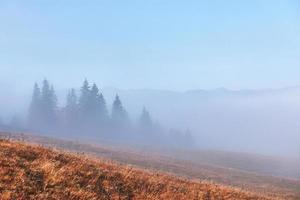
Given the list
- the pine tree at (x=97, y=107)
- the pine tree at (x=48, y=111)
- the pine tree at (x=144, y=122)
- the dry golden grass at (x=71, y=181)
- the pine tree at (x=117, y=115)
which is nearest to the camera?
the dry golden grass at (x=71, y=181)

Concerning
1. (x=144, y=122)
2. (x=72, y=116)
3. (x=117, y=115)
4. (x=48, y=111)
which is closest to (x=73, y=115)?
(x=72, y=116)

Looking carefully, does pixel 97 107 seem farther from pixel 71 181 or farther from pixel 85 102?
pixel 71 181

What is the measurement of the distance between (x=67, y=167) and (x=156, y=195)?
274 centimetres

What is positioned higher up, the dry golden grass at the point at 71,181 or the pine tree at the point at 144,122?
the pine tree at the point at 144,122

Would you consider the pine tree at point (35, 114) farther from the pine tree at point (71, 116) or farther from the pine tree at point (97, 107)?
the pine tree at point (97, 107)

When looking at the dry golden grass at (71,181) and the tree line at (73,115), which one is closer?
the dry golden grass at (71,181)

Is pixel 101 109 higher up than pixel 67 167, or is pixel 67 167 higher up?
pixel 101 109

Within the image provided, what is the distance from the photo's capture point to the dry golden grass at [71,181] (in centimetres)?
1262

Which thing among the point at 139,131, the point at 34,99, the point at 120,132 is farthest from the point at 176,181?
the point at 139,131

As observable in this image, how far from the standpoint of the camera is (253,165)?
370 ft

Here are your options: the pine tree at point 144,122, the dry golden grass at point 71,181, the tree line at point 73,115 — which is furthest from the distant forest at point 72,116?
the dry golden grass at point 71,181

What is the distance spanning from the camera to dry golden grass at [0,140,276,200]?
1262cm

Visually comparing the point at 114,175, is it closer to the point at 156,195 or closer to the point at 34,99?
the point at 156,195

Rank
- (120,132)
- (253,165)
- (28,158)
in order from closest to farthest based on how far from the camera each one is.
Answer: (28,158) → (253,165) → (120,132)
